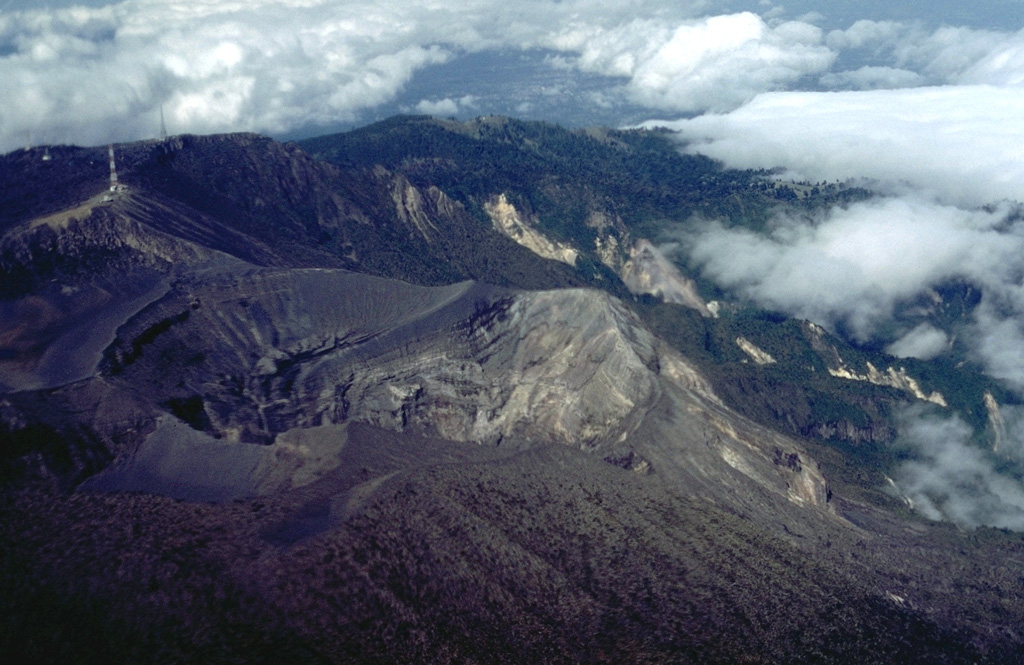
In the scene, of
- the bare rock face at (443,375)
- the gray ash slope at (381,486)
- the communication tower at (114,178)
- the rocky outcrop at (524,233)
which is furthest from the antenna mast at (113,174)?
the rocky outcrop at (524,233)

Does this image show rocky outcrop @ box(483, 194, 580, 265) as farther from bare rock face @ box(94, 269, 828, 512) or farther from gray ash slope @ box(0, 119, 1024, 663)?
bare rock face @ box(94, 269, 828, 512)

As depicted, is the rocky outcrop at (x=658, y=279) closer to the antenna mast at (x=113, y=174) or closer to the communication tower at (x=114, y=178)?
the antenna mast at (x=113, y=174)

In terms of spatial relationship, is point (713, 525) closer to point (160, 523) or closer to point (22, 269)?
point (160, 523)

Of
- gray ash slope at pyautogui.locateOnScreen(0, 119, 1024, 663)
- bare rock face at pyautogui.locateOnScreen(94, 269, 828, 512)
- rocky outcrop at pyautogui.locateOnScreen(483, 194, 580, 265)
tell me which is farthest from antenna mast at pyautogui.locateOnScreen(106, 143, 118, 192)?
rocky outcrop at pyautogui.locateOnScreen(483, 194, 580, 265)

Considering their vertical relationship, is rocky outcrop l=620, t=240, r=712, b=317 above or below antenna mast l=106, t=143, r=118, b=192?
below

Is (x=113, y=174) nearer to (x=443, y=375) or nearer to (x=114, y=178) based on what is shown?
(x=114, y=178)

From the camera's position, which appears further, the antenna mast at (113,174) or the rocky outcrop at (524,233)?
the rocky outcrop at (524,233)

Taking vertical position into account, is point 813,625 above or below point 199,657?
below

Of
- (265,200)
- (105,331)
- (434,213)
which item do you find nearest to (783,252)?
(434,213)
